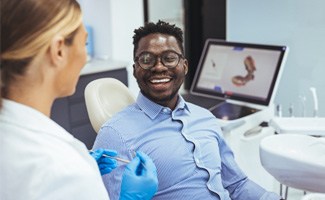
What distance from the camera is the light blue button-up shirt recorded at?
1.28 metres

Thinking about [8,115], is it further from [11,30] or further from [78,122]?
[78,122]

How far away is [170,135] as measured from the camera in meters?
1.35

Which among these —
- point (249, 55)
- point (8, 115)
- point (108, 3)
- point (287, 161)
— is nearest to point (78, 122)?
point (108, 3)

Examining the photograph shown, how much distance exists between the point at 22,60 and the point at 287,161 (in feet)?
2.81

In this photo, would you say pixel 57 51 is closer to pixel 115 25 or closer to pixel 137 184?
pixel 137 184

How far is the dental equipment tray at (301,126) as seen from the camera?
160 cm

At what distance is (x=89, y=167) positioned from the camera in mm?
755

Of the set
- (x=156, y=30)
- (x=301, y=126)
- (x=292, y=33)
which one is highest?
(x=156, y=30)

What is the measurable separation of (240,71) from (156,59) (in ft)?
3.03

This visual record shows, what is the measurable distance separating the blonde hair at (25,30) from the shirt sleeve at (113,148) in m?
0.56

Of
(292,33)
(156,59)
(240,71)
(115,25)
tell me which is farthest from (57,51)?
(115,25)

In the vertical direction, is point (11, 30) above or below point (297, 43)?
above

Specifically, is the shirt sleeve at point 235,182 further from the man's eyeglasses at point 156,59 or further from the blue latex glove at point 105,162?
the blue latex glove at point 105,162

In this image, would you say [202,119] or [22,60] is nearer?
[22,60]
